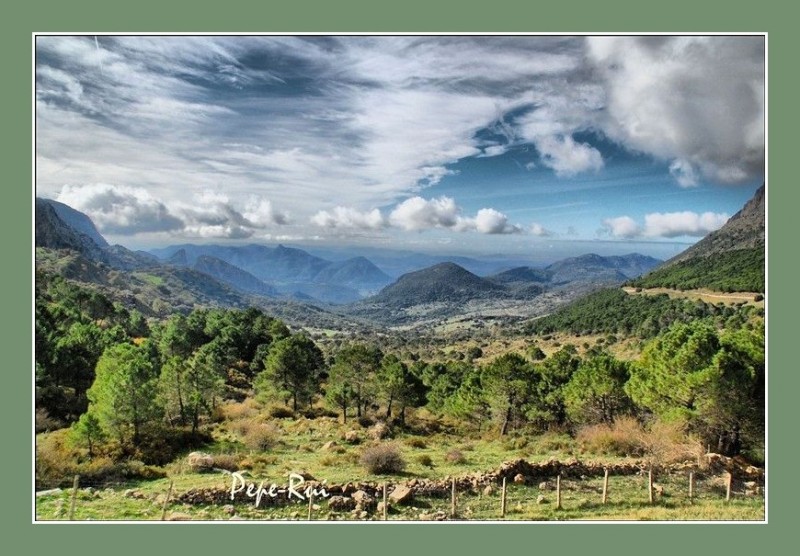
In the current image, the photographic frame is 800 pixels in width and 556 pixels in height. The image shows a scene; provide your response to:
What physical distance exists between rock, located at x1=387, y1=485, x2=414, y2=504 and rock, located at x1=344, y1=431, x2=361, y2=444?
6765 mm

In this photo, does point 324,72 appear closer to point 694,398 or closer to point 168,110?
point 168,110

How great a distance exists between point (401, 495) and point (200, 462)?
582cm

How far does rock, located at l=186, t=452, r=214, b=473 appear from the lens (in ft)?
41.7

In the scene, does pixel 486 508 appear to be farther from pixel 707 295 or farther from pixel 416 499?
pixel 707 295

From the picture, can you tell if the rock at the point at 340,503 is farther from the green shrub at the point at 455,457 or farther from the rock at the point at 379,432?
the rock at the point at 379,432

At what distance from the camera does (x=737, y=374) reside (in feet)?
41.3

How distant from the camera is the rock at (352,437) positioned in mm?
17383

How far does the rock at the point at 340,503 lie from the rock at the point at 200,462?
4.28 meters

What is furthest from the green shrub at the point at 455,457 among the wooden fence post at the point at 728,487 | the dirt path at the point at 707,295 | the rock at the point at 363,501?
the dirt path at the point at 707,295

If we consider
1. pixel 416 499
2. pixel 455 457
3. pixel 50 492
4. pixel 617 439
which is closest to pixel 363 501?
pixel 416 499

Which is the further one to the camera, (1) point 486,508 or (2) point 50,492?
(1) point 486,508

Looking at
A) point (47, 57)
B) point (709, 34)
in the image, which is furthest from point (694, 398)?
point (47, 57)

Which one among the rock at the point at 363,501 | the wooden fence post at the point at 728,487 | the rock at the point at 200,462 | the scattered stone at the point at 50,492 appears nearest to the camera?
the scattered stone at the point at 50,492

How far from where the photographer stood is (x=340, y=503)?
10344 mm
